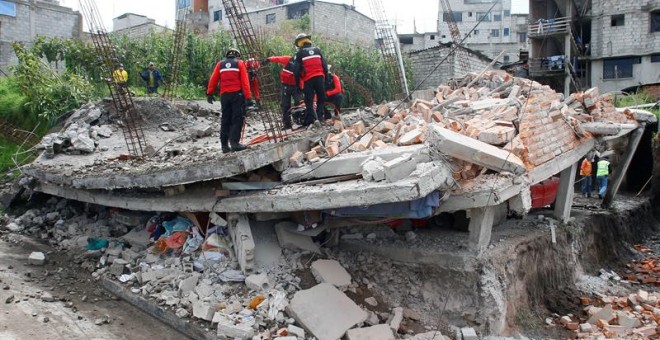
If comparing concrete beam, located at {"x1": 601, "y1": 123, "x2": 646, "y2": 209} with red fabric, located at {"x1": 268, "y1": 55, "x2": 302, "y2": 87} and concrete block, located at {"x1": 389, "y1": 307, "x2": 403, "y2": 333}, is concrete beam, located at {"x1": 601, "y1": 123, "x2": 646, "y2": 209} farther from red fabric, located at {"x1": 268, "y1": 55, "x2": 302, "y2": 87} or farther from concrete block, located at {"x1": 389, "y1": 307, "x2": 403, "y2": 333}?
concrete block, located at {"x1": 389, "y1": 307, "x2": 403, "y2": 333}

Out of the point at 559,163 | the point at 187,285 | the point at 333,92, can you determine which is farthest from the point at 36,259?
the point at 559,163

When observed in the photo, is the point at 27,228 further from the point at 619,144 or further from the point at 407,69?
the point at 407,69

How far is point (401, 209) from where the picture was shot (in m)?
5.94

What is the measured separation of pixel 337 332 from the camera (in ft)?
17.9

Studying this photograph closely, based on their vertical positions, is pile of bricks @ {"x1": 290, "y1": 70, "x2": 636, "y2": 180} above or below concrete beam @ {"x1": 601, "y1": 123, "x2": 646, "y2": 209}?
above

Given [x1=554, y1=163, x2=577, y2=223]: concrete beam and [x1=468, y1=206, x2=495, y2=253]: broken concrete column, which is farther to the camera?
[x1=554, y1=163, x2=577, y2=223]: concrete beam

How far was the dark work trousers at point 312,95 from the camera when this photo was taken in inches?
340

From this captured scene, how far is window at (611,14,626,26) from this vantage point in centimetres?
2618

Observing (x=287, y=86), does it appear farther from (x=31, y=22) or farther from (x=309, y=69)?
(x=31, y=22)

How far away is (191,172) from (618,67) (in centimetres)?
2615

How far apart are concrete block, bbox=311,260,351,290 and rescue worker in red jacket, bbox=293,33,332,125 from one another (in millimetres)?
3341

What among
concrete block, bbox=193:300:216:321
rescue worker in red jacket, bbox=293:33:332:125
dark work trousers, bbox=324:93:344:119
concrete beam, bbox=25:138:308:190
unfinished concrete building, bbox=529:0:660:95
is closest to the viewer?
concrete block, bbox=193:300:216:321

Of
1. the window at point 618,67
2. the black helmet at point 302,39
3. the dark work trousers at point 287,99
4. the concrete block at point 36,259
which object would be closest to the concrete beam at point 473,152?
the black helmet at point 302,39

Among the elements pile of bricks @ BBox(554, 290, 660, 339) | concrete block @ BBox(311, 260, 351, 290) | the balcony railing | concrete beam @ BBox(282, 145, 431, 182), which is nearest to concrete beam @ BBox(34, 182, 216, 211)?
concrete beam @ BBox(282, 145, 431, 182)
